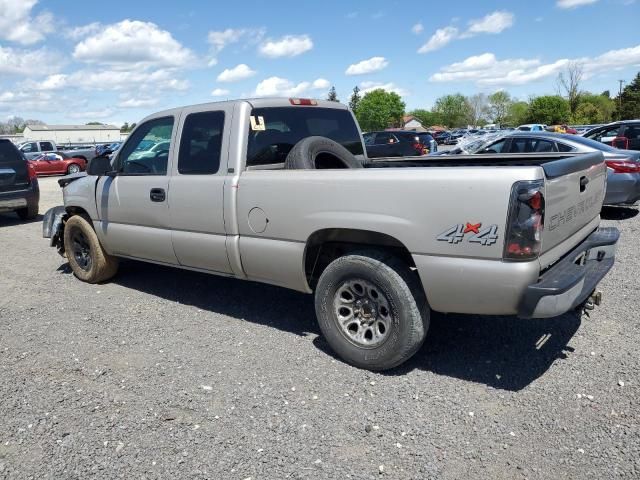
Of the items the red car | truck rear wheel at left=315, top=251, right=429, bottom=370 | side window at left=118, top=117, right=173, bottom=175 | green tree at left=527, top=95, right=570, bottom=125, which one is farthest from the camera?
green tree at left=527, top=95, right=570, bottom=125

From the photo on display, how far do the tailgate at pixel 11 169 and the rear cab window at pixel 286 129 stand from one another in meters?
8.53

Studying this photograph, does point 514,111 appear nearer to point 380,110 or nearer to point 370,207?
point 380,110

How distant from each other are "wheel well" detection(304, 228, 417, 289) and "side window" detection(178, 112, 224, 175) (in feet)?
3.73


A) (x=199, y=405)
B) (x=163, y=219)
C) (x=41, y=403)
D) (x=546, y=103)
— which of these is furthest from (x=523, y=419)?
(x=546, y=103)

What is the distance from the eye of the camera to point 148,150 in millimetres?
5180

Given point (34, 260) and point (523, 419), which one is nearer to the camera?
point (523, 419)

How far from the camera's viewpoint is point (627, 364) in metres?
3.65

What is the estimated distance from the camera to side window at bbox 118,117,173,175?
499 centimetres

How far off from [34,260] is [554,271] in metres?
7.23

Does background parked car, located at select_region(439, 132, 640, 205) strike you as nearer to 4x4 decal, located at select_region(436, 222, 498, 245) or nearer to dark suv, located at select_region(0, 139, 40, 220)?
4x4 decal, located at select_region(436, 222, 498, 245)

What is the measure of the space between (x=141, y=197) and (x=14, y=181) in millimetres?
7501

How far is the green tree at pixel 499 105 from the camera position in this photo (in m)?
122

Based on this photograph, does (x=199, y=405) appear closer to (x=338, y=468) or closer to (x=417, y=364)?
(x=338, y=468)

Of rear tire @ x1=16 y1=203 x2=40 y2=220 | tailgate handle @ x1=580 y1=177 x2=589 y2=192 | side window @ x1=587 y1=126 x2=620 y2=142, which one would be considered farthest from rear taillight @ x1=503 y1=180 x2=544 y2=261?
side window @ x1=587 y1=126 x2=620 y2=142
